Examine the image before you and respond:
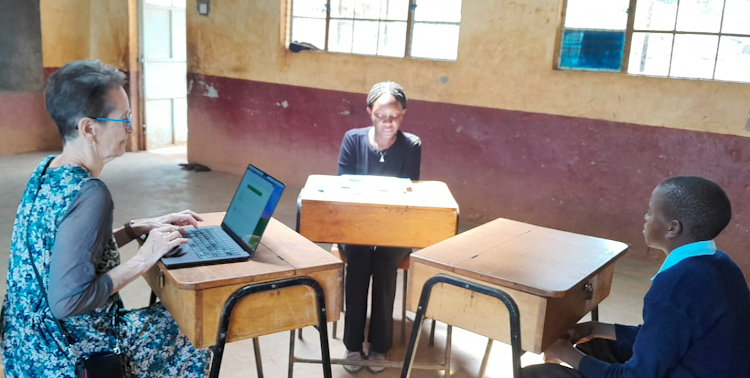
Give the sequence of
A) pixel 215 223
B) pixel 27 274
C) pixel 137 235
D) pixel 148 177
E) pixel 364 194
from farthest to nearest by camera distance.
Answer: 1. pixel 148 177
2. pixel 364 194
3. pixel 215 223
4. pixel 137 235
5. pixel 27 274

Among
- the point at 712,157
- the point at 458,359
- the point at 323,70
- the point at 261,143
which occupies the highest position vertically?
the point at 323,70

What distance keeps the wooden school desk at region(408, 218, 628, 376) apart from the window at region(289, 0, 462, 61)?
3.34 meters

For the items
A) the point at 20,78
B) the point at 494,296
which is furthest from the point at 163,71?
the point at 494,296

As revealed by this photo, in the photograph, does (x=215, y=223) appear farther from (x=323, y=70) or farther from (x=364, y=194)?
(x=323, y=70)

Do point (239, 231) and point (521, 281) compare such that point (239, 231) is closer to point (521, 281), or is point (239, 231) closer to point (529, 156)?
point (521, 281)

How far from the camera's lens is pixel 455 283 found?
6.09ft

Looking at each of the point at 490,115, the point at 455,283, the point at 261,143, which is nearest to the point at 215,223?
the point at 455,283

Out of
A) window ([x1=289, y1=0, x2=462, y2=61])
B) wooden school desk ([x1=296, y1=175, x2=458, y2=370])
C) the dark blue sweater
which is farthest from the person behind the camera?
window ([x1=289, y1=0, x2=462, y2=61])

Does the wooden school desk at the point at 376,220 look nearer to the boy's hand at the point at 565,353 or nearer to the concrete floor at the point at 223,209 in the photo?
the concrete floor at the point at 223,209

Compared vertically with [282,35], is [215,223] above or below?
below

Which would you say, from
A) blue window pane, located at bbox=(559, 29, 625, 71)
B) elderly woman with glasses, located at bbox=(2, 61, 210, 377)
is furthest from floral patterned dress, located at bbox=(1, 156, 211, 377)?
blue window pane, located at bbox=(559, 29, 625, 71)

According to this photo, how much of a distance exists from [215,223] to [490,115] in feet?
10.5

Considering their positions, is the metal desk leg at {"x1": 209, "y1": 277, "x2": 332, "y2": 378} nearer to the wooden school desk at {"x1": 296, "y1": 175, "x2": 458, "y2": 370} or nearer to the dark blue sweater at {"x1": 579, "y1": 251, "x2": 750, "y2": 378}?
the wooden school desk at {"x1": 296, "y1": 175, "x2": 458, "y2": 370}

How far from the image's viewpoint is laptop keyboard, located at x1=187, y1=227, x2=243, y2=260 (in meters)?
1.91
